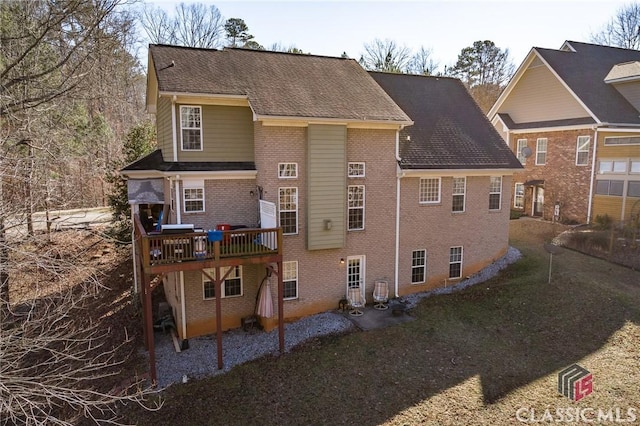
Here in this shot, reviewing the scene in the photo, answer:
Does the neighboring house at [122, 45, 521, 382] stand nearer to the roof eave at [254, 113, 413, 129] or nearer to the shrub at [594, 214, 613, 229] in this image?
the roof eave at [254, 113, 413, 129]

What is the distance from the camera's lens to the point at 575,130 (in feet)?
81.5

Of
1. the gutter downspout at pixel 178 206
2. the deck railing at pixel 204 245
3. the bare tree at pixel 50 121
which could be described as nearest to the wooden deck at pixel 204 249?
the deck railing at pixel 204 245

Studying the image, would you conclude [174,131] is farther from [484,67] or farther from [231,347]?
[484,67]

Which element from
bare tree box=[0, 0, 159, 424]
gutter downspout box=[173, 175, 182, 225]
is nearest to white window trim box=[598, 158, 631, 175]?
gutter downspout box=[173, 175, 182, 225]

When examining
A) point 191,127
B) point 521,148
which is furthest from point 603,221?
point 191,127

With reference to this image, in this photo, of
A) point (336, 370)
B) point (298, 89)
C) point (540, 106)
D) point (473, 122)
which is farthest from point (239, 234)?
point (540, 106)

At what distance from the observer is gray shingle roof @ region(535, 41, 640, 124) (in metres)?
24.5

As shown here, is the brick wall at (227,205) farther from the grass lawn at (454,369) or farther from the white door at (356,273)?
the grass lawn at (454,369)

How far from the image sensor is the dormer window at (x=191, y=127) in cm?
1486

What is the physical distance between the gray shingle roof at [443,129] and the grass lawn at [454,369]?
5.81 m

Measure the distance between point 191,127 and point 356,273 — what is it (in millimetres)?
8512

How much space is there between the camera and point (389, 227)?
1728cm

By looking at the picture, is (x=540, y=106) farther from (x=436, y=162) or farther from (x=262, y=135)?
(x=262, y=135)

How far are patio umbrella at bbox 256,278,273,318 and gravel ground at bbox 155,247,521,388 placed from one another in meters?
0.76
